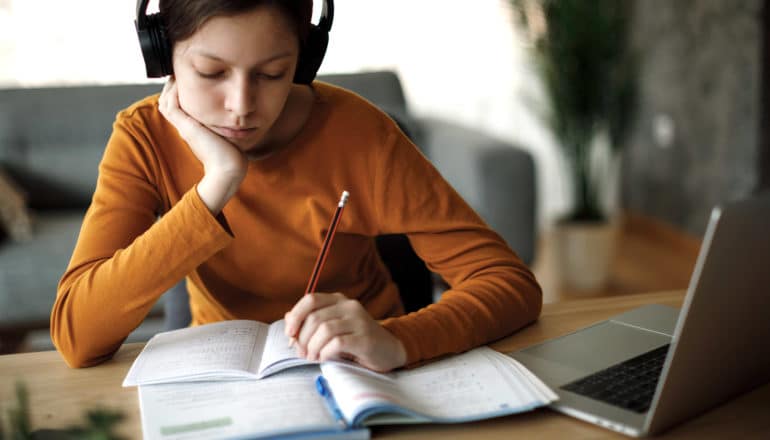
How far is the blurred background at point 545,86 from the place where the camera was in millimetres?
3074

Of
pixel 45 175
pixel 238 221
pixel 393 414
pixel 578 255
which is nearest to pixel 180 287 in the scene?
pixel 238 221

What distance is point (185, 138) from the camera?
1.02 m

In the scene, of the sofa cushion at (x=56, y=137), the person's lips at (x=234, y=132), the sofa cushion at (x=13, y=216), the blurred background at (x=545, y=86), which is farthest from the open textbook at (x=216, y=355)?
the blurred background at (x=545, y=86)

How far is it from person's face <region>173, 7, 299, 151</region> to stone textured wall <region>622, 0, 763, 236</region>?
248 centimetres

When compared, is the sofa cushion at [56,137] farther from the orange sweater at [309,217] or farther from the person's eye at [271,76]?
the person's eye at [271,76]

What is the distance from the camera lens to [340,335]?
0.81 metres

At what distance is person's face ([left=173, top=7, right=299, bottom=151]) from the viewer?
0.91 m

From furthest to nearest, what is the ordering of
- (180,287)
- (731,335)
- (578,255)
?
(578,255), (180,287), (731,335)

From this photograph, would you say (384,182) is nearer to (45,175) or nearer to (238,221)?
(238,221)

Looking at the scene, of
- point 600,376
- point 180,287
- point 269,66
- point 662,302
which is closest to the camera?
point 600,376

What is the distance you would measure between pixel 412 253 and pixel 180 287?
393 millimetres

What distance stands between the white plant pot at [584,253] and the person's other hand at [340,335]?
236 cm

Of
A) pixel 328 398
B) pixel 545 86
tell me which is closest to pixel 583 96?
pixel 545 86

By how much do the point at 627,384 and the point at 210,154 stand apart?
56cm
